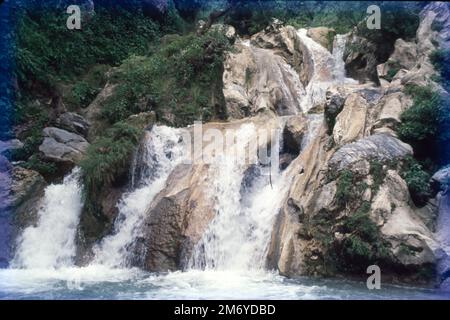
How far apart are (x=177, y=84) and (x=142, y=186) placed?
496cm

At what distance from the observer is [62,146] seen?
13.6 meters

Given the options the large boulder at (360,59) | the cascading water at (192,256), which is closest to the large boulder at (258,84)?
the cascading water at (192,256)

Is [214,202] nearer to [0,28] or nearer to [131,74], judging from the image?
[131,74]

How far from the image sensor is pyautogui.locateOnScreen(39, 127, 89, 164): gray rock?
43.7 feet

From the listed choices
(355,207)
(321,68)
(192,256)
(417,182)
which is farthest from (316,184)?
(321,68)

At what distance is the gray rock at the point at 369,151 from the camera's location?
963cm

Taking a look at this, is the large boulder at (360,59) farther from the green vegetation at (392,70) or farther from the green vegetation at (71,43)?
the green vegetation at (71,43)

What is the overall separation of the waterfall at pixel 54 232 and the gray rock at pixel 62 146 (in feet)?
1.51

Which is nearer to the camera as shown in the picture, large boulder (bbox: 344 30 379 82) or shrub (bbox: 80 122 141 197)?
shrub (bbox: 80 122 141 197)

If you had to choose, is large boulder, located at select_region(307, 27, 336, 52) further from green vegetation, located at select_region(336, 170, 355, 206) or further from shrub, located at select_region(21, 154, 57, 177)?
shrub, located at select_region(21, 154, 57, 177)

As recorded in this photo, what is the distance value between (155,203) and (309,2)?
45.7 ft

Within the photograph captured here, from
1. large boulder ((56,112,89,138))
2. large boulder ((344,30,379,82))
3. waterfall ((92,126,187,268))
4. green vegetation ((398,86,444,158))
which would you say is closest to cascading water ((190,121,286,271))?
waterfall ((92,126,187,268))

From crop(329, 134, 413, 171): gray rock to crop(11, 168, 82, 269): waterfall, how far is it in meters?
6.38

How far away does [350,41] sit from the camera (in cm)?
1753
